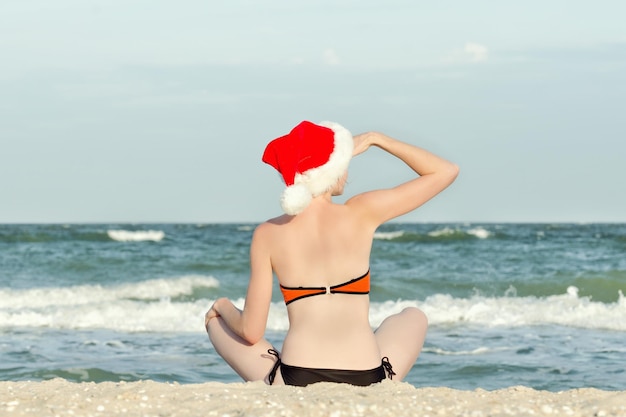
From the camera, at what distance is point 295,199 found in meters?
4.05

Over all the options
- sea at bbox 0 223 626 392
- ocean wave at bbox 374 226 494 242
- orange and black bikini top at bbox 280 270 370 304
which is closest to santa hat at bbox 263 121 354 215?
orange and black bikini top at bbox 280 270 370 304

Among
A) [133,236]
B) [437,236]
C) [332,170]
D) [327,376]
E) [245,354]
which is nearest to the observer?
[332,170]

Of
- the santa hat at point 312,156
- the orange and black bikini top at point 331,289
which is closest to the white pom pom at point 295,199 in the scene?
the santa hat at point 312,156

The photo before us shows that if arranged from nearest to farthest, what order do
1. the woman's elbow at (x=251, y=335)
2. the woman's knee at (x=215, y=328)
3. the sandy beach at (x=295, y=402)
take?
the sandy beach at (x=295, y=402) → the woman's elbow at (x=251, y=335) → the woman's knee at (x=215, y=328)

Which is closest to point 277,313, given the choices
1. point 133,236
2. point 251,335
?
point 251,335

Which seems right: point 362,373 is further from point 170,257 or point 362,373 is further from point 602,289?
point 170,257

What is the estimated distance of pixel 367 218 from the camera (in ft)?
14.1

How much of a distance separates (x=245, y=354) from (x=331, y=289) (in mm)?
694

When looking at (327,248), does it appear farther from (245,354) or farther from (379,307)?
(379,307)

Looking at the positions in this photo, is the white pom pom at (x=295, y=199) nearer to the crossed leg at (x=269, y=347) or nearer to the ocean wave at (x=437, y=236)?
the crossed leg at (x=269, y=347)

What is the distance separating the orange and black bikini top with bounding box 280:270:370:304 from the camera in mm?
4297

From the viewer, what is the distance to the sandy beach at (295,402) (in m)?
4.00

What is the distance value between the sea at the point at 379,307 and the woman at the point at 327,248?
0.62 meters

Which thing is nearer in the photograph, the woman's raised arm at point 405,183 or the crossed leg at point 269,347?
the woman's raised arm at point 405,183
